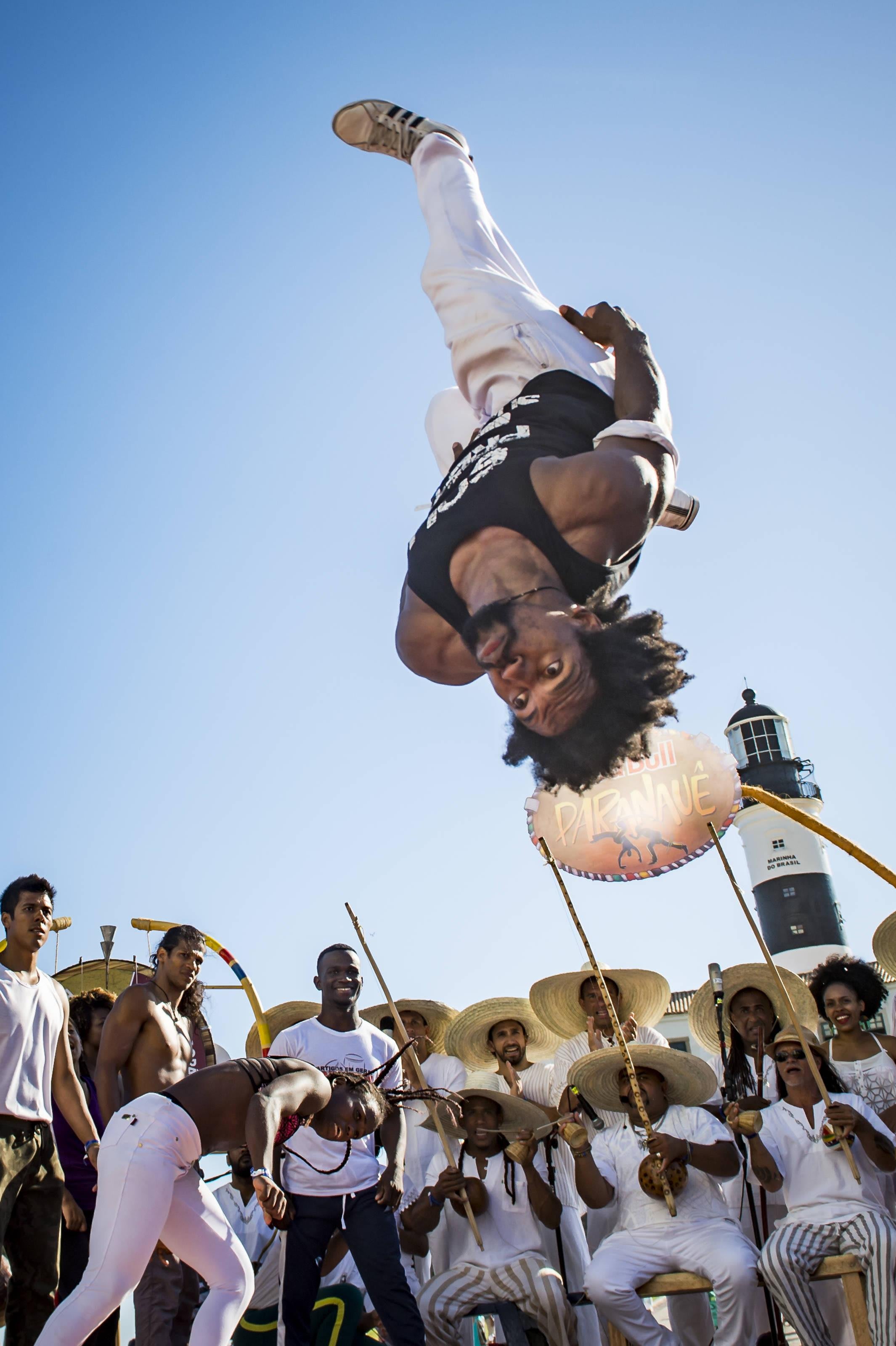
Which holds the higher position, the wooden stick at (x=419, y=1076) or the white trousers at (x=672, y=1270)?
the wooden stick at (x=419, y=1076)

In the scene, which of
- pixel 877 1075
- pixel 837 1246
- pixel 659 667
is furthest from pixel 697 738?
pixel 837 1246

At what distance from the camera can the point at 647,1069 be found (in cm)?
364

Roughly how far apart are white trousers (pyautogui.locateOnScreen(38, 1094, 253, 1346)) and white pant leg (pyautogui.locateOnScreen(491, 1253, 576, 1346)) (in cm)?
133

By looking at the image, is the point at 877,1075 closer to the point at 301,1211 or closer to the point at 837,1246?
the point at 837,1246

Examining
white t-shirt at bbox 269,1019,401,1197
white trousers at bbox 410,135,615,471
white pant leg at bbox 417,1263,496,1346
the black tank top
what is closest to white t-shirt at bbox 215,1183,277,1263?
white pant leg at bbox 417,1263,496,1346

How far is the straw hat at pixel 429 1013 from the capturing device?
4664 mm

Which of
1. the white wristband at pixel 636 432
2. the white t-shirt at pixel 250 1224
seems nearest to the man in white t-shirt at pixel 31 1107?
the white t-shirt at pixel 250 1224

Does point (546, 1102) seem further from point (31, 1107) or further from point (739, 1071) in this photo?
point (31, 1107)

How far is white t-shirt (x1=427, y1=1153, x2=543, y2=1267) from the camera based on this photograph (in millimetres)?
3521

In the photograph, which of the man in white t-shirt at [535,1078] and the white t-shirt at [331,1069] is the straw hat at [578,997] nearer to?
the man in white t-shirt at [535,1078]

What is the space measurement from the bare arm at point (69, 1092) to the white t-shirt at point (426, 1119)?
140cm

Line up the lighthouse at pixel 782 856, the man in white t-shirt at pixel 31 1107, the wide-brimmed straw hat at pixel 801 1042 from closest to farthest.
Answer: the man in white t-shirt at pixel 31 1107
the wide-brimmed straw hat at pixel 801 1042
the lighthouse at pixel 782 856

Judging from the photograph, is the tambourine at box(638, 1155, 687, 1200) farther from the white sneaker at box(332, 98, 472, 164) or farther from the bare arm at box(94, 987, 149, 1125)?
the white sneaker at box(332, 98, 472, 164)

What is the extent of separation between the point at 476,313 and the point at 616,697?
6.05 ft
